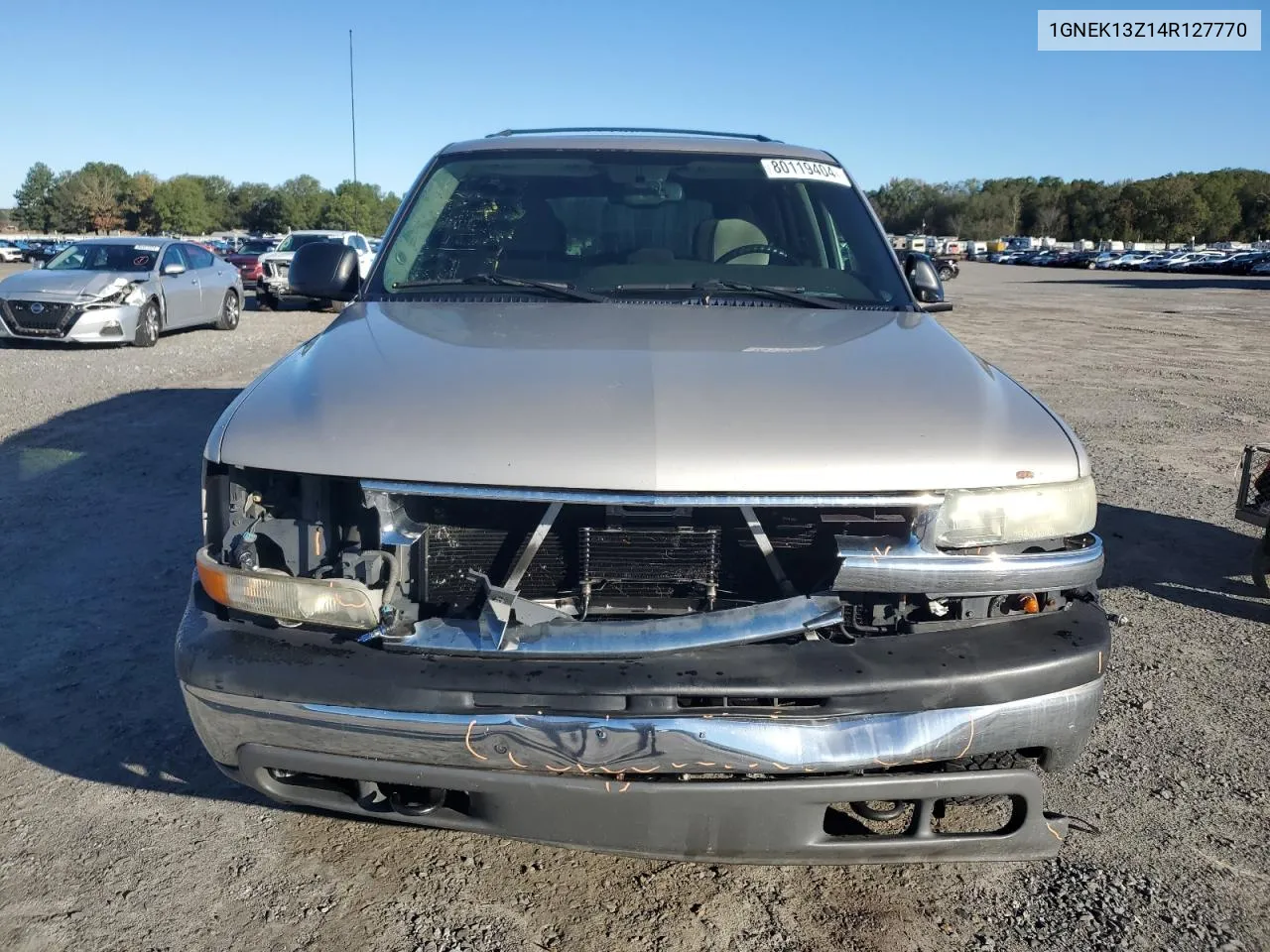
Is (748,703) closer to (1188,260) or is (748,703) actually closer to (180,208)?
(1188,260)

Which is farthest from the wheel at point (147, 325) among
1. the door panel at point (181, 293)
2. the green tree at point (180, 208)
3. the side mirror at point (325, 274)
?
the green tree at point (180, 208)

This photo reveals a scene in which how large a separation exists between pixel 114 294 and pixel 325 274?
1064cm

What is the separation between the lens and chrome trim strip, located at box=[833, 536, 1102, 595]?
2.17 m

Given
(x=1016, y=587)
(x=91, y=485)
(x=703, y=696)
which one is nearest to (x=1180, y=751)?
(x=1016, y=587)

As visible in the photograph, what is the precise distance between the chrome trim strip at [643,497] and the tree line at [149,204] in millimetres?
104135

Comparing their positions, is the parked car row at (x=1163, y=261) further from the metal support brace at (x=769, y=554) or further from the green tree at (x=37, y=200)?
the green tree at (x=37, y=200)

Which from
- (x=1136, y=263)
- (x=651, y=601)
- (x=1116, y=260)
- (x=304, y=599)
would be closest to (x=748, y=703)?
(x=651, y=601)

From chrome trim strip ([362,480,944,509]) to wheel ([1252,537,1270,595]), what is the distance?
3155mm

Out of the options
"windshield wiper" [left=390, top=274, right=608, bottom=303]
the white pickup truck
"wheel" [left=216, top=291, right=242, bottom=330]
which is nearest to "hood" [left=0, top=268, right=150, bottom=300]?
"wheel" [left=216, top=291, right=242, bottom=330]

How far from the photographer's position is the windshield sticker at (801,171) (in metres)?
3.74

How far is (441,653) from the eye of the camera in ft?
6.93

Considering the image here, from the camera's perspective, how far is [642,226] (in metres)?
3.59

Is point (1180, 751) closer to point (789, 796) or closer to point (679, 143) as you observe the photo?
point (789, 796)

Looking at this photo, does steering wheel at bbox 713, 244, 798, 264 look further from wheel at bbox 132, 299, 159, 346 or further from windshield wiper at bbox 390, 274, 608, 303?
wheel at bbox 132, 299, 159, 346
